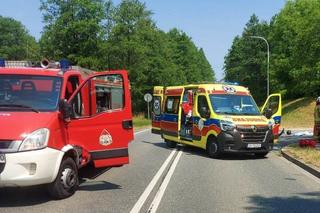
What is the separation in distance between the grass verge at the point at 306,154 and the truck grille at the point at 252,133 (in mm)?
1105

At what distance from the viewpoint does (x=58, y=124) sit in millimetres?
8914

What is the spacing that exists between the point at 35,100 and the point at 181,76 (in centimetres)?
6839

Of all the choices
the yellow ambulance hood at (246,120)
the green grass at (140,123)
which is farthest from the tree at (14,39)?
the yellow ambulance hood at (246,120)

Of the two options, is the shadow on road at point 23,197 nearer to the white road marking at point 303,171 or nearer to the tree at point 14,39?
the white road marking at point 303,171

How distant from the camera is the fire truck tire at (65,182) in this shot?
8789mm

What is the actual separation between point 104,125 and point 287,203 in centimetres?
353

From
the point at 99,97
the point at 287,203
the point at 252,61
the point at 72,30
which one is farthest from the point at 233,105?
the point at 252,61

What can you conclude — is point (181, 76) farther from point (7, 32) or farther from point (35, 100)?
point (35, 100)

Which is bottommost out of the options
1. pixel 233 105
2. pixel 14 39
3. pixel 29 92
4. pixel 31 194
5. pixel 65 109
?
pixel 31 194

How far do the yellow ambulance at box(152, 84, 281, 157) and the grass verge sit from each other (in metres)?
0.79

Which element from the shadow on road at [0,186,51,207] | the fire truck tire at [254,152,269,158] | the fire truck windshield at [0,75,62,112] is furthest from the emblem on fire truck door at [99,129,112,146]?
the fire truck tire at [254,152,269,158]

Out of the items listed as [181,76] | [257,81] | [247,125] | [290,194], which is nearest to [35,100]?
[290,194]

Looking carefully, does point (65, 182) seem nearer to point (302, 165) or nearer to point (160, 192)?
point (160, 192)

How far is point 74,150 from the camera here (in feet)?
30.8
